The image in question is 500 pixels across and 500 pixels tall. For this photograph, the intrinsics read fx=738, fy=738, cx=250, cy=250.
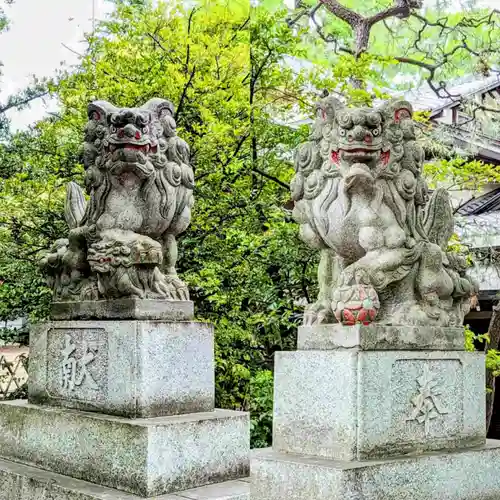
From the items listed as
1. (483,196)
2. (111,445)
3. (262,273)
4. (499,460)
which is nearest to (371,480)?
(499,460)

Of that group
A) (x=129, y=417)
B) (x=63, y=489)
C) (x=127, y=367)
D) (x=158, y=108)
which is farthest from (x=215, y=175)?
(x=63, y=489)

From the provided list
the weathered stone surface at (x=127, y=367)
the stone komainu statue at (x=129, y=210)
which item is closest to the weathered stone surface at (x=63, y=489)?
the weathered stone surface at (x=127, y=367)

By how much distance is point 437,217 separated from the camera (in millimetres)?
4906

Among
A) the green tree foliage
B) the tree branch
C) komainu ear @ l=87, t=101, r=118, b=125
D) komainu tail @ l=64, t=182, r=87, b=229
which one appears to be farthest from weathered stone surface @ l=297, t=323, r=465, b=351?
the tree branch

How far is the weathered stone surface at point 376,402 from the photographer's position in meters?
4.13

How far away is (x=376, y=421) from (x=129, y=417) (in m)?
1.97

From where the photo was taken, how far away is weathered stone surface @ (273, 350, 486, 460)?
4.13 metres

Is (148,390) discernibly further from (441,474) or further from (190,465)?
(441,474)

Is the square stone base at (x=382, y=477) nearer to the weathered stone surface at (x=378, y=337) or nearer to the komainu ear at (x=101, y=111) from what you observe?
the weathered stone surface at (x=378, y=337)

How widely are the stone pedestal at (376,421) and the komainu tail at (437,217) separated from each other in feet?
2.13

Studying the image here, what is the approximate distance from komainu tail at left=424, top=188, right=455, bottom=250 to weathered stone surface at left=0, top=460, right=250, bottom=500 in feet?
7.23

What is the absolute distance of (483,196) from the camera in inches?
558

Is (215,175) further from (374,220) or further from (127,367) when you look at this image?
(374,220)

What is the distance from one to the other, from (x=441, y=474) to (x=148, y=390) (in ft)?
7.00
